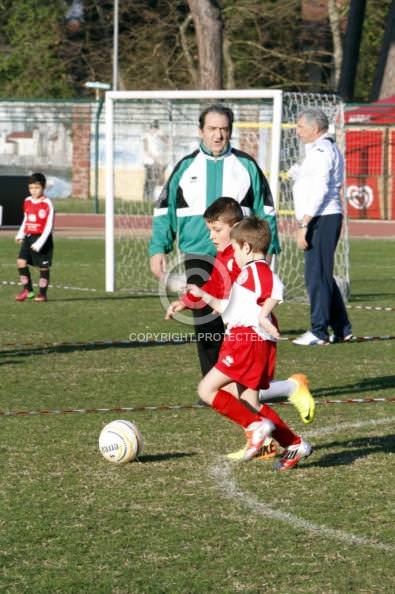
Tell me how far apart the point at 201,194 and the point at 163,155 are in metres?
28.1

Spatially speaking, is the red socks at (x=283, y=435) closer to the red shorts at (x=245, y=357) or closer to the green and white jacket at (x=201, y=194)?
the red shorts at (x=245, y=357)

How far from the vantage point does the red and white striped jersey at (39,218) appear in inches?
626

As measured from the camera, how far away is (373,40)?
54.3 metres

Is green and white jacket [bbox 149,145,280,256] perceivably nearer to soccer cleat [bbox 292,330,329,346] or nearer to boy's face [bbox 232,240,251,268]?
boy's face [bbox 232,240,251,268]

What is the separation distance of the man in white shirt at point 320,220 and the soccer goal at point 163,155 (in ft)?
4.25

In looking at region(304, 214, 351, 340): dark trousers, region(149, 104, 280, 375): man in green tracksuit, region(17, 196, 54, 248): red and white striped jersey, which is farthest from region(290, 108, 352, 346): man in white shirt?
region(17, 196, 54, 248): red and white striped jersey

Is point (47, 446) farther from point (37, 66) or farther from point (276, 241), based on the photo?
point (37, 66)

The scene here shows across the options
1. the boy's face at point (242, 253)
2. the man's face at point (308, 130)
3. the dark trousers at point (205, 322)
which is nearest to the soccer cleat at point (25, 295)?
the man's face at point (308, 130)

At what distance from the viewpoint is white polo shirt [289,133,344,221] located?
12.2 m

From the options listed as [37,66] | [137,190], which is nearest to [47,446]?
[137,190]

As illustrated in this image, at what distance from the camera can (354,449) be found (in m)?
7.77

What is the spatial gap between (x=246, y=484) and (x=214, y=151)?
2.88m

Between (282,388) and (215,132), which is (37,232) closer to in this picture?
(215,132)

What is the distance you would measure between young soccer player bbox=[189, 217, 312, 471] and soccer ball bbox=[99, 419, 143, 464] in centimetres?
46
